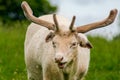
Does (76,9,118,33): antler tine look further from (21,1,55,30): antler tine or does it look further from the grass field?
the grass field

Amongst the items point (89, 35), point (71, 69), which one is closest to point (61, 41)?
point (71, 69)

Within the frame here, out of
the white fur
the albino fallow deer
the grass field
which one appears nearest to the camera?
the albino fallow deer

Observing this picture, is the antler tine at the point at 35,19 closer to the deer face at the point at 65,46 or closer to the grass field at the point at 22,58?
the deer face at the point at 65,46

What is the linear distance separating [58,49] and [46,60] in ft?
3.32

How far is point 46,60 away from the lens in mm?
10086

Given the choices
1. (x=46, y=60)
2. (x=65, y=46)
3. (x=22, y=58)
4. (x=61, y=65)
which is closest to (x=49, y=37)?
(x=46, y=60)

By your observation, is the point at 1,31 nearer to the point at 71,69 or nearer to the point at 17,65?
the point at 17,65

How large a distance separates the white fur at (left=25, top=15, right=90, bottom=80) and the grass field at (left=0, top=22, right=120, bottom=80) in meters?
1.62

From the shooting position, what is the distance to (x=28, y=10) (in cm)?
1039

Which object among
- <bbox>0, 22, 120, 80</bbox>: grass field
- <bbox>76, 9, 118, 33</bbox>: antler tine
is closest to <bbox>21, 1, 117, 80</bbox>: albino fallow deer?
<bbox>76, 9, 118, 33</bbox>: antler tine

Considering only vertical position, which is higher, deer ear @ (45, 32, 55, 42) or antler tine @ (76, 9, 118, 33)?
antler tine @ (76, 9, 118, 33)

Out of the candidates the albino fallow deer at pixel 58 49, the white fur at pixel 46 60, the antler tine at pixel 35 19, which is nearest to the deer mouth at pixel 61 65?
the albino fallow deer at pixel 58 49

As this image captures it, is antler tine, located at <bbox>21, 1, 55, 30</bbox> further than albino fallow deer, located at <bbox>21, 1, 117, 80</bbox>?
Yes

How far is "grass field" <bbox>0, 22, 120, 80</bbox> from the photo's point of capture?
1365 centimetres
